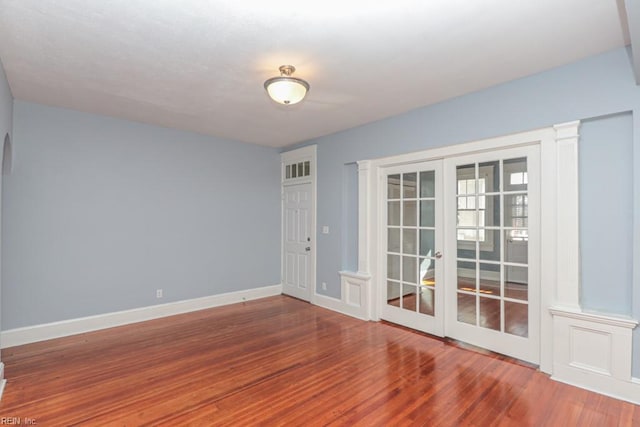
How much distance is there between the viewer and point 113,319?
13.6ft

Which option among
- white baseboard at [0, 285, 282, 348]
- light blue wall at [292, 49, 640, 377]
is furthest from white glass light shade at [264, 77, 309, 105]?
white baseboard at [0, 285, 282, 348]

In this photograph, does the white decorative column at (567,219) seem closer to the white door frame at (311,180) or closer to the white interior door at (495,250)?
the white interior door at (495,250)

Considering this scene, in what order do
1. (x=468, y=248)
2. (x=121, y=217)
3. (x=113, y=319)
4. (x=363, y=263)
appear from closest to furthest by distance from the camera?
(x=468, y=248) < (x=113, y=319) < (x=121, y=217) < (x=363, y=263)

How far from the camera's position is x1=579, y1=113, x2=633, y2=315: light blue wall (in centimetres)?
253

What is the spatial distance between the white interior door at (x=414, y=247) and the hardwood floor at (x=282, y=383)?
0.29m

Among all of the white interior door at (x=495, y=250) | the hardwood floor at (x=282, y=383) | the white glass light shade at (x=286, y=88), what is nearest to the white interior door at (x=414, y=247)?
the white interior door at (x=495, y=250)

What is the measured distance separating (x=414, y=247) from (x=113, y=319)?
400 cm

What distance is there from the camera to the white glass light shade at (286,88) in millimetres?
2650

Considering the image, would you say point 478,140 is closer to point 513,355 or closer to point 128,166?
point 513,355

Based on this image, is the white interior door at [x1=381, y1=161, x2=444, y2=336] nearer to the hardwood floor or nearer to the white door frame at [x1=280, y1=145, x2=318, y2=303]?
the hardwood floor

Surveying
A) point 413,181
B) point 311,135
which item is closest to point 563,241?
point 413,181

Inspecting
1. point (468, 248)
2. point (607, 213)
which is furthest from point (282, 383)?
point (607, 213)

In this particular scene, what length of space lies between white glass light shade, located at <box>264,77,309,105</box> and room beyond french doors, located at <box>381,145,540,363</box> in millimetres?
1927

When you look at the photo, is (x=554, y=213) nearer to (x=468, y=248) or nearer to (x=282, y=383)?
(x=468, y=248)
